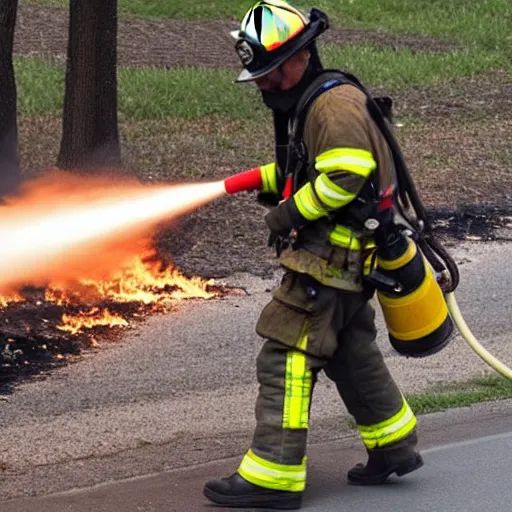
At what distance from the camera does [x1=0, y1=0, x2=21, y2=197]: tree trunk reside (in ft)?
31.1

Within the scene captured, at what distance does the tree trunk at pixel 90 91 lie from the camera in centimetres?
986

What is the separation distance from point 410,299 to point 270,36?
1.12 m

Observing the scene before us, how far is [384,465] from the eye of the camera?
5.24 m

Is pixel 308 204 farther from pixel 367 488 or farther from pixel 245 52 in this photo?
pixel 367 488

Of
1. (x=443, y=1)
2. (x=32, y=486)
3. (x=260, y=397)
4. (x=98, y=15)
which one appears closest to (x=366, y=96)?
(x=260, y=397)

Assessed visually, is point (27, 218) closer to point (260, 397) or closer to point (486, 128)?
point (260, 397)

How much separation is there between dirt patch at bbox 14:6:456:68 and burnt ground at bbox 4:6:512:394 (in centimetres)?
3

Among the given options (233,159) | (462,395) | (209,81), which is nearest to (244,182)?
(462,395)

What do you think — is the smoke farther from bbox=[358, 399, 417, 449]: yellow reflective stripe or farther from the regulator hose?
bbox=[358, 399, 417, 449]: yellow reflective stripe

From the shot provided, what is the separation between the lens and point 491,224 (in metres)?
9.74

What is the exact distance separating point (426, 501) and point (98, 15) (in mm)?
5717

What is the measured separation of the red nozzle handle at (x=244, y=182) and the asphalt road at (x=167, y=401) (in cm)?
113

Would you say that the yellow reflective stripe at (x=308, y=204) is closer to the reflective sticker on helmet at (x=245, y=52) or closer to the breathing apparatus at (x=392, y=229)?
the breathing apparatus at (x=392, y=229)

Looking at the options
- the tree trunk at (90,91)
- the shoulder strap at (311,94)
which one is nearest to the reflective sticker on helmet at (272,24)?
the shoulder strap at (311,94)
